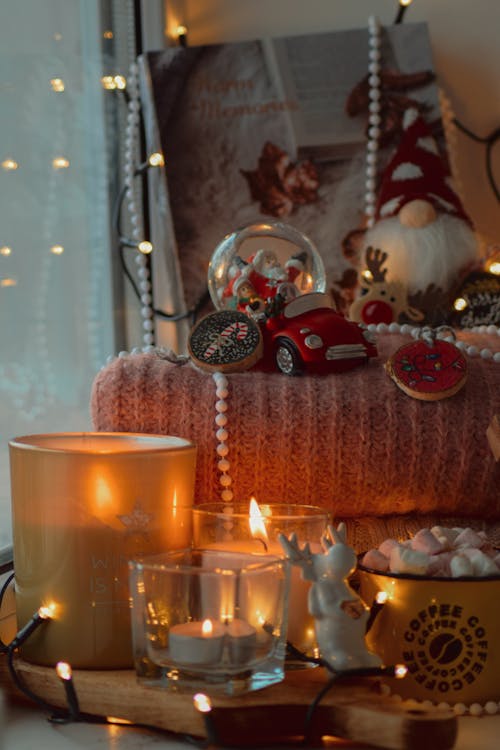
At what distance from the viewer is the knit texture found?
58cm

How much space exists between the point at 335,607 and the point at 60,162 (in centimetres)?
60

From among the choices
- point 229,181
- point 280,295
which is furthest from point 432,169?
point 280,295

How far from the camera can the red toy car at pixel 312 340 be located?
599 millimetres

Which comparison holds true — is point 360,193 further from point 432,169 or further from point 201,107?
point 201,107

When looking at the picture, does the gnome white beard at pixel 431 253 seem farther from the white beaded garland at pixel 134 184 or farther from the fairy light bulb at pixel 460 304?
the white beaded garland at pixel 134 184

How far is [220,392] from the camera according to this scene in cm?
58

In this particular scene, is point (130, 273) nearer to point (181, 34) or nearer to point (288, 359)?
point (181, 34)

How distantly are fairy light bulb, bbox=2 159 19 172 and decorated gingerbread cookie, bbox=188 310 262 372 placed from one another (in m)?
0.22

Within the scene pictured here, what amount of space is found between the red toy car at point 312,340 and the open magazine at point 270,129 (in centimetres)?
37

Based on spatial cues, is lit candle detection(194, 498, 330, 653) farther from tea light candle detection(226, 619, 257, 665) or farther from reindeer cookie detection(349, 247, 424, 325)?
reindeer cookie detection(349, 247, 424, 325)

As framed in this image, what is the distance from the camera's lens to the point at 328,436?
1.91 feet

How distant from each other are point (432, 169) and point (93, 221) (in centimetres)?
37

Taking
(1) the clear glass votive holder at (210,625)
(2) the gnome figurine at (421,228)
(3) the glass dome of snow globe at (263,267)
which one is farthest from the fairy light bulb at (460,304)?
(1) the clear glass votive holder at (210,625)

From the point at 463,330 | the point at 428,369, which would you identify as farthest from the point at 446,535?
the point at 463,330
